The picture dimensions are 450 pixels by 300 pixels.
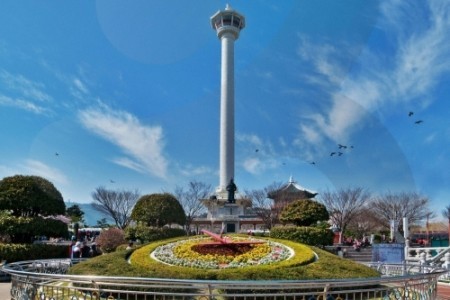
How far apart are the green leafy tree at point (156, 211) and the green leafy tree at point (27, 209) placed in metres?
5.40

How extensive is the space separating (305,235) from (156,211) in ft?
32.4

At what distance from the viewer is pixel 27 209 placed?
2211 centimetres

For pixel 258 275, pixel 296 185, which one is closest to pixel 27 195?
pixel 258 275

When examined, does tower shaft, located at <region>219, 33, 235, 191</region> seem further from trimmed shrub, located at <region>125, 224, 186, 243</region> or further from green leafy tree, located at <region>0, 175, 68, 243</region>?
green leafy tree, located at <region>0, 175, 68, 243</region>

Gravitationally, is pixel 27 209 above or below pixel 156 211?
above

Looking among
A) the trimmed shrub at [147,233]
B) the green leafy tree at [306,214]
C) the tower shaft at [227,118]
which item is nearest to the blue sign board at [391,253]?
the green leafy tree at [306,214]

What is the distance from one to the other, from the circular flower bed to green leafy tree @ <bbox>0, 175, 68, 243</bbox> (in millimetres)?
10454

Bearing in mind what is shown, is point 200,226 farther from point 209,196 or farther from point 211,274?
point 211,274

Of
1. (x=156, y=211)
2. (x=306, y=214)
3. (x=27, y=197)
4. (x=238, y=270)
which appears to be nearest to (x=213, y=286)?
(x=238, y=270)

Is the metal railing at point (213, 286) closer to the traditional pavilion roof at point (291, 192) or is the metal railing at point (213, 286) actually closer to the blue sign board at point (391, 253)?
the blue sign board at point (391, 253)

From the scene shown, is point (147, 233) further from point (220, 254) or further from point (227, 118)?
point (227, 118)

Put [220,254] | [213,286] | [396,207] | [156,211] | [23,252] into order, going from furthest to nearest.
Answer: [396,207] → [156,211] → [23,252] → [220,254] → [213,286]

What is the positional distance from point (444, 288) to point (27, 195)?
20.3m

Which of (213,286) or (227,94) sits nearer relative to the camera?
(213,286)
